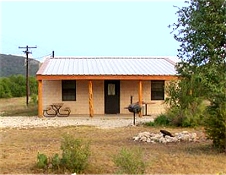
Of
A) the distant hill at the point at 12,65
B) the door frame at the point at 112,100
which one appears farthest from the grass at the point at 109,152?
the distant hill at the point at 12,65

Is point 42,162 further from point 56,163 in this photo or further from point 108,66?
point 108,66

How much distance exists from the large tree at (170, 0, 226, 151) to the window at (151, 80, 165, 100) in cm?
1312

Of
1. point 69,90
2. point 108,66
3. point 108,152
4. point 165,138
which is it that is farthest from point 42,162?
point 108,66

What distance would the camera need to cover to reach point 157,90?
82.9 ft

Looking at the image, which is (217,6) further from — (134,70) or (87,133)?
(134,70)

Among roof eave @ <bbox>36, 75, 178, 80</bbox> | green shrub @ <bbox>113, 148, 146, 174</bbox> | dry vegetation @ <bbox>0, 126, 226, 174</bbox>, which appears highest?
roof eave @ <bbox>36, 75, 178, 80</bbox>

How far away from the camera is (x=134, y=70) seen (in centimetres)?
2427

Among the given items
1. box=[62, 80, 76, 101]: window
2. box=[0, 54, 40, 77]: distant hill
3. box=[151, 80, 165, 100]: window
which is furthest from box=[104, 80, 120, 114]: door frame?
box=[0, 54, 40, 77]: distant hill

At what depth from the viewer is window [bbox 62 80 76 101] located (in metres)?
24.7

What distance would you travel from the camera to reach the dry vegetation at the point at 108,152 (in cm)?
895

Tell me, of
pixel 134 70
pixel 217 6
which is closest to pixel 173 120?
pixel 134 70

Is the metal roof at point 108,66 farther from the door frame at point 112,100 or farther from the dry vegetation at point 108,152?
the dry vegetation at point 108,152

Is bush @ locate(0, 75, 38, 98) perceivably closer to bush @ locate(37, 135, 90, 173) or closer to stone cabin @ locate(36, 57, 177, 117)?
stone cabin @ locate(36, 57, 177, 117)

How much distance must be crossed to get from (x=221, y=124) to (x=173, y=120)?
797 cm
